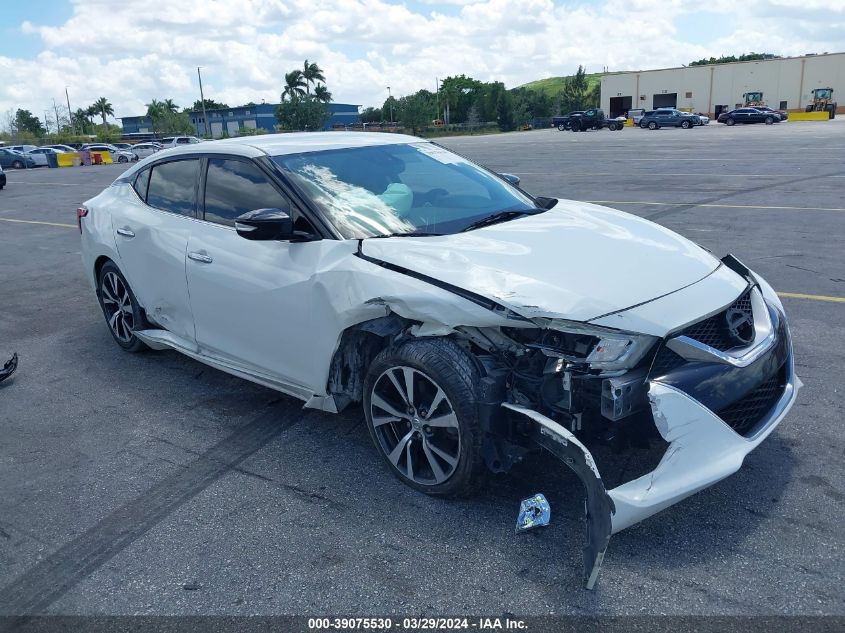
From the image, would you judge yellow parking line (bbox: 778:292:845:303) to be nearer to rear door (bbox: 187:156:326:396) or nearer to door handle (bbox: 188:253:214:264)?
rear door (bbox: 187:156:326:396)

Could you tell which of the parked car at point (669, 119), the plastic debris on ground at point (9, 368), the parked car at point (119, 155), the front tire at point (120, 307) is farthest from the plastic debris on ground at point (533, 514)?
Answer: the parked car at point (669, 119)

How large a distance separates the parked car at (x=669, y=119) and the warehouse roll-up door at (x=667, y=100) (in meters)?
37.2

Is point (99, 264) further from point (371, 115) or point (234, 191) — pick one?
point (371, 115)

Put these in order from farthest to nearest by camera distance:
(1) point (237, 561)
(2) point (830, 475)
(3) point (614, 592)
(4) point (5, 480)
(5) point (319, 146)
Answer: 1. (5) point (319, 146)
2. (4) point (5, 480)
3. (2) point (830, 475)
4. (1) point (237, 561)
5. (3) point (614, 592)

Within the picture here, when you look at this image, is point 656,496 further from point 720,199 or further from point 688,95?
point 688,95

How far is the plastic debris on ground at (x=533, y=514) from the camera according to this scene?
290 centimetres

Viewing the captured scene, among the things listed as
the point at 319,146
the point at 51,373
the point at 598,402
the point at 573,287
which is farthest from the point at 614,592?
the point at 51,373

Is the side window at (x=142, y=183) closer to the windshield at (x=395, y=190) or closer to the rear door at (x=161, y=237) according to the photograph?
the rear door at (x=161, y=237)

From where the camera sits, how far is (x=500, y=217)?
3908 mm

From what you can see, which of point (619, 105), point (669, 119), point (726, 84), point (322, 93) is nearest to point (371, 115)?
point (322, 93)

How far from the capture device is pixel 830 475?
325cm

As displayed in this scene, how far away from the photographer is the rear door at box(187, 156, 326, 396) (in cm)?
358

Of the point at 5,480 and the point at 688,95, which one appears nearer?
the point at 5,480

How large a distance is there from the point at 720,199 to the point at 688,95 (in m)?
81.2
